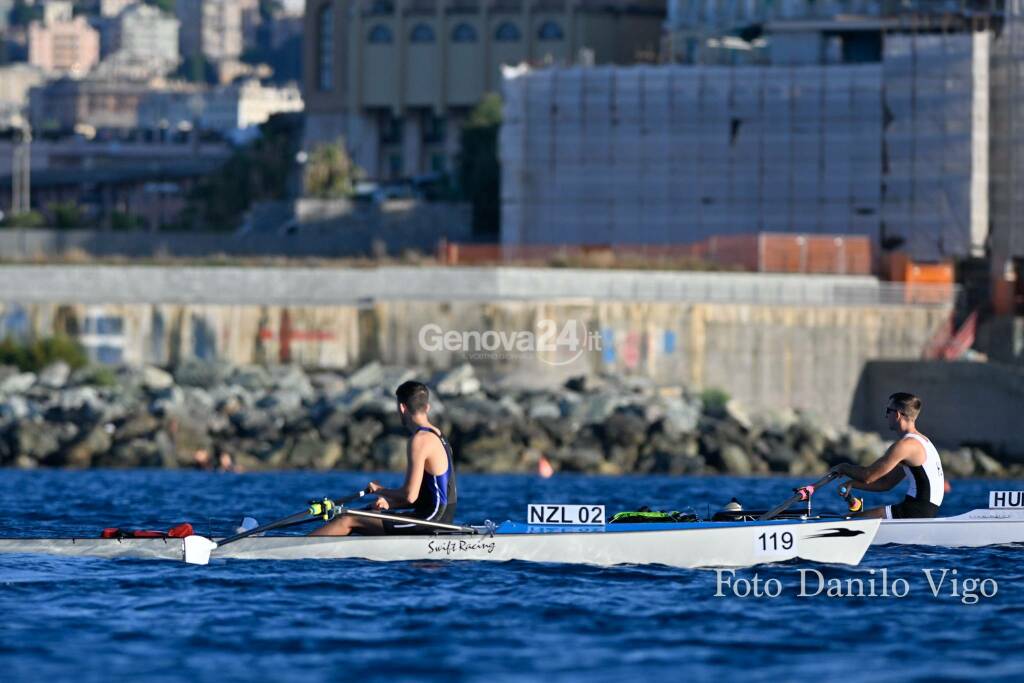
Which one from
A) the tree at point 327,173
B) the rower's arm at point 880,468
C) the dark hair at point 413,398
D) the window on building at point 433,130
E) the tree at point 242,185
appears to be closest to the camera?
the dark hair at point 413,398

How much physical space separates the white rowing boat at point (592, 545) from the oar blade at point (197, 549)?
5.1 inches

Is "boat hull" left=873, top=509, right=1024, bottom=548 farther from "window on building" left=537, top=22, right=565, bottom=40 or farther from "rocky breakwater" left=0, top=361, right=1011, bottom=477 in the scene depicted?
"window on building" left=537, top=22, right=565, bottom=40

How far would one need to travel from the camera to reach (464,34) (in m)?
113

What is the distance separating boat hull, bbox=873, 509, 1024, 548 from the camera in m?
25.2

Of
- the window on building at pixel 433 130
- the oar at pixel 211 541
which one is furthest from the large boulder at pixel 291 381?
the window on building at pixel 433 130

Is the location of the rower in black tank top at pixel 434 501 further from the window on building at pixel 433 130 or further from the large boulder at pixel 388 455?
the window on building at pixel 433 130

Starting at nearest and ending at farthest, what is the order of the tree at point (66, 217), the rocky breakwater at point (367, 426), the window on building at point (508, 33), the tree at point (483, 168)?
the rocky breakwater at point (367, 426) < the tree at point (483, 168) < the tree at point (66, 217) < the window on building at point (508, 33)

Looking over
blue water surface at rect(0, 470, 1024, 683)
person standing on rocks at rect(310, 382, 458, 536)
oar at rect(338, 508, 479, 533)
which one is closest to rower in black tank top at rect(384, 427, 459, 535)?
person standing on rocks at rect(310, 382, 458, 536)

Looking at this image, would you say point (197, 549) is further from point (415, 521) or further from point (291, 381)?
point (291, 381)

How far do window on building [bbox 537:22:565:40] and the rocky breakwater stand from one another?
59.8m

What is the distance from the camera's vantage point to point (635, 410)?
164 ft

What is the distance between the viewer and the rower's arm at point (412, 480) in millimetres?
22781

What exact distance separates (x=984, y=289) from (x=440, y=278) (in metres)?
20.0

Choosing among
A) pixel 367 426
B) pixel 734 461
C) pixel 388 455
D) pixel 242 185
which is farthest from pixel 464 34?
pixel 388 455
